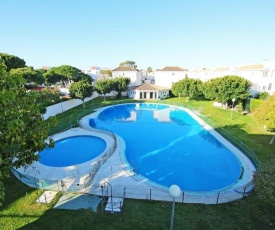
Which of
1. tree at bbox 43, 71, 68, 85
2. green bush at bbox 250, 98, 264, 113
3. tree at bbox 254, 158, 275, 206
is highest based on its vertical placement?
tree at bbox 43, 71, 68, 85

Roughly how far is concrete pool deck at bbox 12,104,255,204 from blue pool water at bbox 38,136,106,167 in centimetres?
191

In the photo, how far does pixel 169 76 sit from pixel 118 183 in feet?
156

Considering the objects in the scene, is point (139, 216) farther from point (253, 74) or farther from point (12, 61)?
point (12, 61)

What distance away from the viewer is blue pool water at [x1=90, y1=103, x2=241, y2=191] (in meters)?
14.4

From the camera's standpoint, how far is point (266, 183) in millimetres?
8484

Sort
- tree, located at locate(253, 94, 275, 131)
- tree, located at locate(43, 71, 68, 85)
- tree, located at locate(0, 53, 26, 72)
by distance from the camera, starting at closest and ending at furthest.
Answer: tree, located at locate(253, 94, 275, 131) → tree, located at locate(0, 53, 26, 72) → tree, located at locate(43, 71, 68, 85)

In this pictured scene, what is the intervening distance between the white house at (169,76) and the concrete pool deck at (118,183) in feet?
137

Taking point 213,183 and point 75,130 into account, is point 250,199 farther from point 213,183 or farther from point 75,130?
point 75,130

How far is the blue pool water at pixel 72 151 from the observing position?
1675 centimetres

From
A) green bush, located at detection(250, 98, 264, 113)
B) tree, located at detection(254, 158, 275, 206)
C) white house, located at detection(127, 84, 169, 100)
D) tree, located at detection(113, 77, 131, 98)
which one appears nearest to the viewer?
tree, located at detection(254, 158, 275, 206)

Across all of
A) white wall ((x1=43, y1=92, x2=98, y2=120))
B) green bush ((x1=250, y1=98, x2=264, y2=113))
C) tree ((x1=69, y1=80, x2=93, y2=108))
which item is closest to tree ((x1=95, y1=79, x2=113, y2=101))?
white wall ((x1=43, y1=92, x2=98, y2=120))

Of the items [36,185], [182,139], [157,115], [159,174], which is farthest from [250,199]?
[157,115]

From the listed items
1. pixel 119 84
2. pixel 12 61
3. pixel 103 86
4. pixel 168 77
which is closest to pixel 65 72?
pixel 12 61

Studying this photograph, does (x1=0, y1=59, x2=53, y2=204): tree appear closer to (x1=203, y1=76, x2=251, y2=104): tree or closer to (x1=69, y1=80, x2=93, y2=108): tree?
(x1=69, y1=80, x2=93, y2=108): tree
